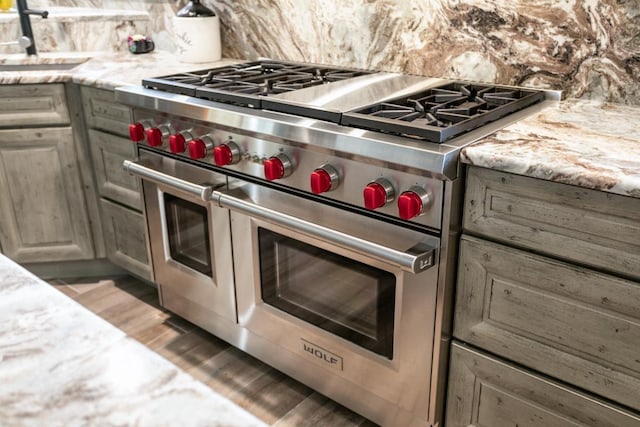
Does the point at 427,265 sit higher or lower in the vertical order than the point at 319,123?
lower

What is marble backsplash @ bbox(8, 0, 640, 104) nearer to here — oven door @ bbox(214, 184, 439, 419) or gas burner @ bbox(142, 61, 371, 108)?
gas burner @ bbox(142, 61, 371, 108)

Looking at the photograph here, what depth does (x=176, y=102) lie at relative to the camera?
1754mm

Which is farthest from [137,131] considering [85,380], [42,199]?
[85,380]

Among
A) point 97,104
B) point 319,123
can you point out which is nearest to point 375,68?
point 319,123

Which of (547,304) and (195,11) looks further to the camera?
(195,11)

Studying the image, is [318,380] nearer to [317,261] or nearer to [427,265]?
[317,261]

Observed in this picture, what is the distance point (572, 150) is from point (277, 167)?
711 mm

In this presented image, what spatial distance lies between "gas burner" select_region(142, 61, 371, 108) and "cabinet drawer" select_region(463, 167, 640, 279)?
69 centimetres

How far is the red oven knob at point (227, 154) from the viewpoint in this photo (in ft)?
5.37

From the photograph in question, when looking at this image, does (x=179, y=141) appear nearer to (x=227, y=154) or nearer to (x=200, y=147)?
(x=200, y=147)

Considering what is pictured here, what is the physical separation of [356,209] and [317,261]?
0.23 meters

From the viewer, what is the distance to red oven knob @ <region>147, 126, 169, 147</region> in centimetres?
184

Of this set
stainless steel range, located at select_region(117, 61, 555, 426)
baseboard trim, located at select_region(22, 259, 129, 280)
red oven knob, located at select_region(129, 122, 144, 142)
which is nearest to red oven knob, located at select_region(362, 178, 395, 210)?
stainless steel range, located at select_region(117, 61, 555, 426)

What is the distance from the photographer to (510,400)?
1.35 meters
